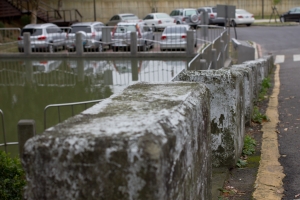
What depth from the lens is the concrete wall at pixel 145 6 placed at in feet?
174

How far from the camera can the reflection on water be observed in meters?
14.2

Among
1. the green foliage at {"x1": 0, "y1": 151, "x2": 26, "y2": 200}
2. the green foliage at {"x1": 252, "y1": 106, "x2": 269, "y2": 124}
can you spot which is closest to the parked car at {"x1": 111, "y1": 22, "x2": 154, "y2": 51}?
the green foliage at {"x1": 252, "y1": 106, "x2": 269, "y2": 124}

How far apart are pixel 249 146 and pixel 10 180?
320 cm

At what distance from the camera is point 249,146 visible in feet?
20.6

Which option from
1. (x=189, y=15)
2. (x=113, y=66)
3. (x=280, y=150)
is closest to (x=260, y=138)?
(x=280, y=150)

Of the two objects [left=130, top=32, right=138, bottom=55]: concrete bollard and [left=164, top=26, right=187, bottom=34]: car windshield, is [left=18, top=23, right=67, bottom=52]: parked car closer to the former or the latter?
[left=130, top=32, right=138, bottom=55]: concrete bollard

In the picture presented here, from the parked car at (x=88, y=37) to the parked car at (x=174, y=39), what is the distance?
3627 millimetres

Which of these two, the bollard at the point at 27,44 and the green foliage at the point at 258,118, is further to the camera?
the bollard at the point at 27,44

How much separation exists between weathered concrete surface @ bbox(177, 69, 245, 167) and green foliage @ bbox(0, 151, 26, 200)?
301 centimetres

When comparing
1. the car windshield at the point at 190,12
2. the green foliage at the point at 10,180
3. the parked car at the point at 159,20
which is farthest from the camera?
the car windshield at the point at 190,12

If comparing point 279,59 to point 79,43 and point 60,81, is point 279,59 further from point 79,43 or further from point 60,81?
point 60,81

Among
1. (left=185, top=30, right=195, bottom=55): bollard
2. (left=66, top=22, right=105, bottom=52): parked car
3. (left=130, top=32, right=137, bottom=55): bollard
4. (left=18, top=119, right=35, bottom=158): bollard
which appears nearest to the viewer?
(left=18, top=119, right=35, bottom=158): bollard

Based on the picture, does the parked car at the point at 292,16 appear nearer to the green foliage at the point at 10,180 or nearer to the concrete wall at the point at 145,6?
the concrete wall at the point at 145,6

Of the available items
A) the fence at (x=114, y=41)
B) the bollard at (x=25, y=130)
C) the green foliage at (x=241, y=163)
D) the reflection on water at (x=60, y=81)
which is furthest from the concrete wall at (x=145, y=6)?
the green foliage at (x=241, y=163)
